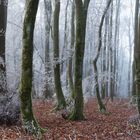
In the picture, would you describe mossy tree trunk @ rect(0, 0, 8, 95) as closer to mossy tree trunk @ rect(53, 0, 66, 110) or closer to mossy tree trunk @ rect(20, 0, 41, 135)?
mossy tree trunk @ rect(20, 0, 41, 135)

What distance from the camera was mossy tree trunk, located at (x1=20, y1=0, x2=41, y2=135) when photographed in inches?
400

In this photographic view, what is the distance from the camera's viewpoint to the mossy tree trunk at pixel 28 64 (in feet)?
33.4

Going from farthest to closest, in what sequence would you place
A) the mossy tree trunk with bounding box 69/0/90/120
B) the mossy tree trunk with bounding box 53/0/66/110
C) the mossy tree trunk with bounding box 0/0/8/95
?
the mossy tree trunk with bounding box 53/0/66/110 → the mossy tree trunk with bounding box 69/0/90/120 → the mossy tree trunk with bounding box 0/0/8/95

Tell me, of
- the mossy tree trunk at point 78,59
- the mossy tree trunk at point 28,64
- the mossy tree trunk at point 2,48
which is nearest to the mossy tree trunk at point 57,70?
the mossy tree trunk at point 78,59

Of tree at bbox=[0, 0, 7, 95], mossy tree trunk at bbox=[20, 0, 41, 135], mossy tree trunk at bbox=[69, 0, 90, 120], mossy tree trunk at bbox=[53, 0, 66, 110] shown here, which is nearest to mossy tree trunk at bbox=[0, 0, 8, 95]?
tree at bbox=[0, 0, 7, 95]

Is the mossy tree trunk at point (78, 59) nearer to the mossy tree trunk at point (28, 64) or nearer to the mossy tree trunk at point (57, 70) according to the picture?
the mossy tree trunk at point (28, 64)

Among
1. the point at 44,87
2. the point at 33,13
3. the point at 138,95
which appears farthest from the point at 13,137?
the point at 44,87

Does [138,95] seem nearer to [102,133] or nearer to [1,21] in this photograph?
[102,133]

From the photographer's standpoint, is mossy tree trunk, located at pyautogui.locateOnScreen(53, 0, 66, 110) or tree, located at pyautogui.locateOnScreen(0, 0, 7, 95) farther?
mossy tree trunk, located at pyautogui.locateOnScreen(53, 0, 66, 110)

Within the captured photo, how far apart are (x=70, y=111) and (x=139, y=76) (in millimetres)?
3203

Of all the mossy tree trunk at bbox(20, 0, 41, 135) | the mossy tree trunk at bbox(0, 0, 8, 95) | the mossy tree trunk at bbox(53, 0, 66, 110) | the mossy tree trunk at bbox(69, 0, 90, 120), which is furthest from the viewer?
the mossy tree trunk at bbox(53, 0, 66, 110)

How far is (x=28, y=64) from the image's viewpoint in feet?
33.7

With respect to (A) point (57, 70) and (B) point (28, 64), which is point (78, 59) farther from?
(A) point (57, 70)

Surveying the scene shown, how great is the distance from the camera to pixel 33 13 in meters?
10.2
